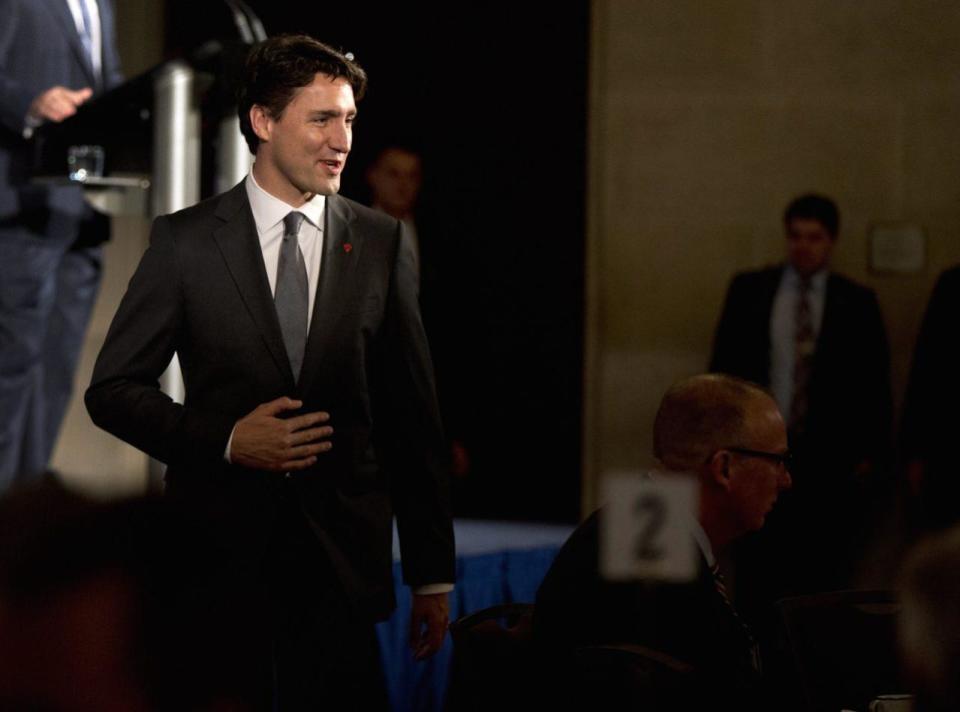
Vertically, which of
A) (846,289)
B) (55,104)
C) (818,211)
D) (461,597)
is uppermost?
(55,104)

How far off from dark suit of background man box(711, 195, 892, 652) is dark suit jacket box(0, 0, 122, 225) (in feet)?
6.47

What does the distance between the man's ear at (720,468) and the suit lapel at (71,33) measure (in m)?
1.90

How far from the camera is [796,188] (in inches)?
191

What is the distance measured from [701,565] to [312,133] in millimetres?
701

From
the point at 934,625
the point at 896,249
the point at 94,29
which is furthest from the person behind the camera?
the point at 896,249

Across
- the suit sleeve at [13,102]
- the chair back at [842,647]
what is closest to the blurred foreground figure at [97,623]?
the chair back at [842,647]

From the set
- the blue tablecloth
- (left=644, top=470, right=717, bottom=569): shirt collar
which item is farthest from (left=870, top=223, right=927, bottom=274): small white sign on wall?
(left=644, top=470, right=717, bottom=569): shirt collar

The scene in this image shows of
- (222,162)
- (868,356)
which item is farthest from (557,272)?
(222,162)

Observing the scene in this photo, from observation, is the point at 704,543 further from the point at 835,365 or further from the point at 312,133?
the point at 835,365

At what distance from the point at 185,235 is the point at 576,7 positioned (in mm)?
3369

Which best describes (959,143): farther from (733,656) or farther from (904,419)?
(733,656)

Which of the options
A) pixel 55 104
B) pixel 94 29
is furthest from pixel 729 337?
pixel 55 104

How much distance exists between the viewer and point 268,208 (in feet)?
5.98

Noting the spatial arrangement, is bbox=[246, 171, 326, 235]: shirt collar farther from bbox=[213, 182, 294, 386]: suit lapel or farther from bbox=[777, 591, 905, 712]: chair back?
bbox=[777, 591, 905, 712]: chair back
